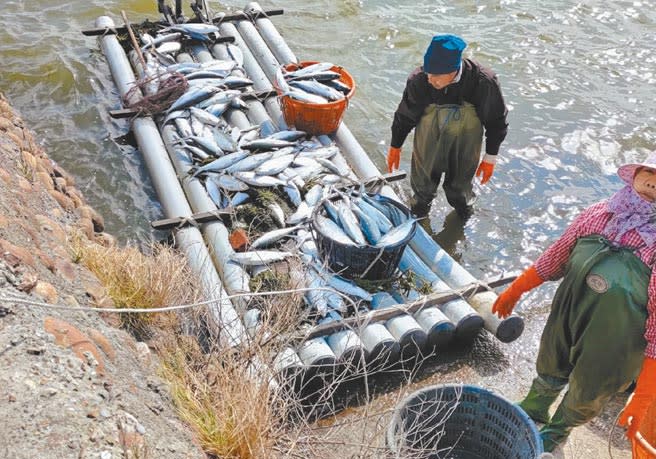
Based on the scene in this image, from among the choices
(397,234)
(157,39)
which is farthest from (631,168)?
(157,39)

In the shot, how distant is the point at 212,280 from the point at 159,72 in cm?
397

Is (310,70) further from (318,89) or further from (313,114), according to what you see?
(313,114)

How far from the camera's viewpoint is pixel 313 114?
25.0ft

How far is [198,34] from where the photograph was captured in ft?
31.8

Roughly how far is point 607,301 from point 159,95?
19.6 feet

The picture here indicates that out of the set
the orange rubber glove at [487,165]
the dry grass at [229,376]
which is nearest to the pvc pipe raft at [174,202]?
the dry grass at [229,376]

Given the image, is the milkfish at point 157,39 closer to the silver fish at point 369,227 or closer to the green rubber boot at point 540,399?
the silver fish at point 369,227

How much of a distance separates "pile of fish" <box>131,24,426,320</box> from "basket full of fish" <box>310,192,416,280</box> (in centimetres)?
1

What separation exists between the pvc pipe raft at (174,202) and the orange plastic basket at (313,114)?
4.85 ft

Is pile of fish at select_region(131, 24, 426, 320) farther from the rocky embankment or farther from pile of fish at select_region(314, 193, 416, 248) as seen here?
the rocky embankment

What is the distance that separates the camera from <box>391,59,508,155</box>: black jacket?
6.24 meters

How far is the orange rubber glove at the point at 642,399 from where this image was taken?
12.3 ft

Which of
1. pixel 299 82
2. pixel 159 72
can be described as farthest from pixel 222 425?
pixel 159 72

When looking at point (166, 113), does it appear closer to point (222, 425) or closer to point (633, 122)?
point (222, 425)
